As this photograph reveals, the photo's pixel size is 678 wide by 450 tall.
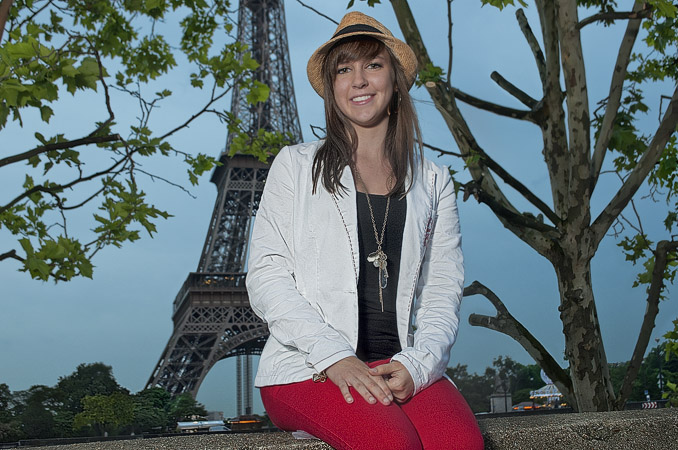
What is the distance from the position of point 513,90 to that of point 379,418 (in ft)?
13.7

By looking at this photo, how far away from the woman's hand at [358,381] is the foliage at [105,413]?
12.1 metres

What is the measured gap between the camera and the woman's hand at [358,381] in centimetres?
200

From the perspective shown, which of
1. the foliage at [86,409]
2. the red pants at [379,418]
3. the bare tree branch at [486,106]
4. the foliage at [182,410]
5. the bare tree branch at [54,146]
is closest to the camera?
the red pants at [379,418]

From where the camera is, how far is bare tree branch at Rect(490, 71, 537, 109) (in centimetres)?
542

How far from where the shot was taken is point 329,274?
231 cm

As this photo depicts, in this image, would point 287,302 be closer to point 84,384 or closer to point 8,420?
point 8,420

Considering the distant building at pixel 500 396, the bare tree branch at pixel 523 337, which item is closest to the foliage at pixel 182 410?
the distant building at pixel 500 396

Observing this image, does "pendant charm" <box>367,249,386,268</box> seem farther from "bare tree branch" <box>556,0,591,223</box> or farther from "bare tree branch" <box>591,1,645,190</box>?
"bare tree branch" <box>591,1,645,190</box>

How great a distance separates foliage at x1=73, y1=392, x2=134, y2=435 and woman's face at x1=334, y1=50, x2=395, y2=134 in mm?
11893

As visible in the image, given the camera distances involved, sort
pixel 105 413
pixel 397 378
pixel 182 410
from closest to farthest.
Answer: pixel 397 378, pixel 105 413, pixel 182 410

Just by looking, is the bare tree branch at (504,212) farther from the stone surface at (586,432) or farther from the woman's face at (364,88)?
the woman's face at (364,88)

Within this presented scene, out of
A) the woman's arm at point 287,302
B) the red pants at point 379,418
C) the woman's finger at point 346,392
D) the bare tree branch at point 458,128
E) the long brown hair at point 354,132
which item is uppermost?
the bare tree branch at point 458,128

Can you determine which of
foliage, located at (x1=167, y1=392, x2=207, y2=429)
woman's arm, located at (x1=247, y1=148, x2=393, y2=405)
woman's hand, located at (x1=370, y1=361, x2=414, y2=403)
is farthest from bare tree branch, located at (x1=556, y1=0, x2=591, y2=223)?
foliage, located at (x1=167, y1=392, x2=207, y2=429)

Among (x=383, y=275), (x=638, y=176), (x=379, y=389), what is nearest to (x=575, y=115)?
(x=638, y=176)
